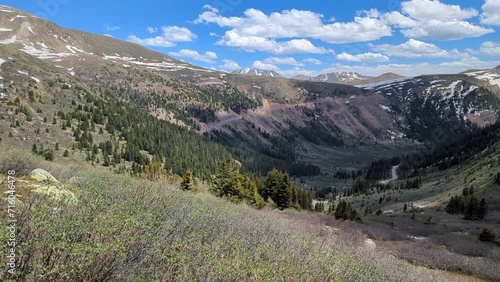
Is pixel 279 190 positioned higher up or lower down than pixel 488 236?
lower down

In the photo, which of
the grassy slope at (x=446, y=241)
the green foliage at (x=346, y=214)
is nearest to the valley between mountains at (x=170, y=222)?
the grassy slope at (x=446, y=241)

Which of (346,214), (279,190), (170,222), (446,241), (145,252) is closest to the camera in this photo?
(145,252)

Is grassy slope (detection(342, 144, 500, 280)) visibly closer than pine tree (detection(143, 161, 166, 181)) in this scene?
Yes

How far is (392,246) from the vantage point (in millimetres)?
36500

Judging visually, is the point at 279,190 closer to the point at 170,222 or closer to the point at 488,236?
the point at 488,236

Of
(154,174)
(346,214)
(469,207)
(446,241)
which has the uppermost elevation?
(154,174)

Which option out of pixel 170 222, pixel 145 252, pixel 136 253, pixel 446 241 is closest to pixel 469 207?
pixel 446 241

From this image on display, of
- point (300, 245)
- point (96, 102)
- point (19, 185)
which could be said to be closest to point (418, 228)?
point (300, 245)

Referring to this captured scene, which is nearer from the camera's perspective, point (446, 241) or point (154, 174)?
point (446, 241)

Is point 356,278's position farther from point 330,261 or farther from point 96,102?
point 96,102

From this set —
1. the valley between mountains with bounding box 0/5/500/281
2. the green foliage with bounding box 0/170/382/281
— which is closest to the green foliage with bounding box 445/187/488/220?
the valley between mountains with bounding box 0/5/500/281

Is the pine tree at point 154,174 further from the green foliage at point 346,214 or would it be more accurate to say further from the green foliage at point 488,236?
the green foliage at point 488,236

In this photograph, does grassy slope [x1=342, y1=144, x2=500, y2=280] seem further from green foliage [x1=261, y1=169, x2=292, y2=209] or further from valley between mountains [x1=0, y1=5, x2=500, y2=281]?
green foliage [x1=261, y1=169, x2=292, y2=209]

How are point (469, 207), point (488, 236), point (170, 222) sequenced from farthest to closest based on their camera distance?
point (469, 207), point (488, 236), point (170, 222)
